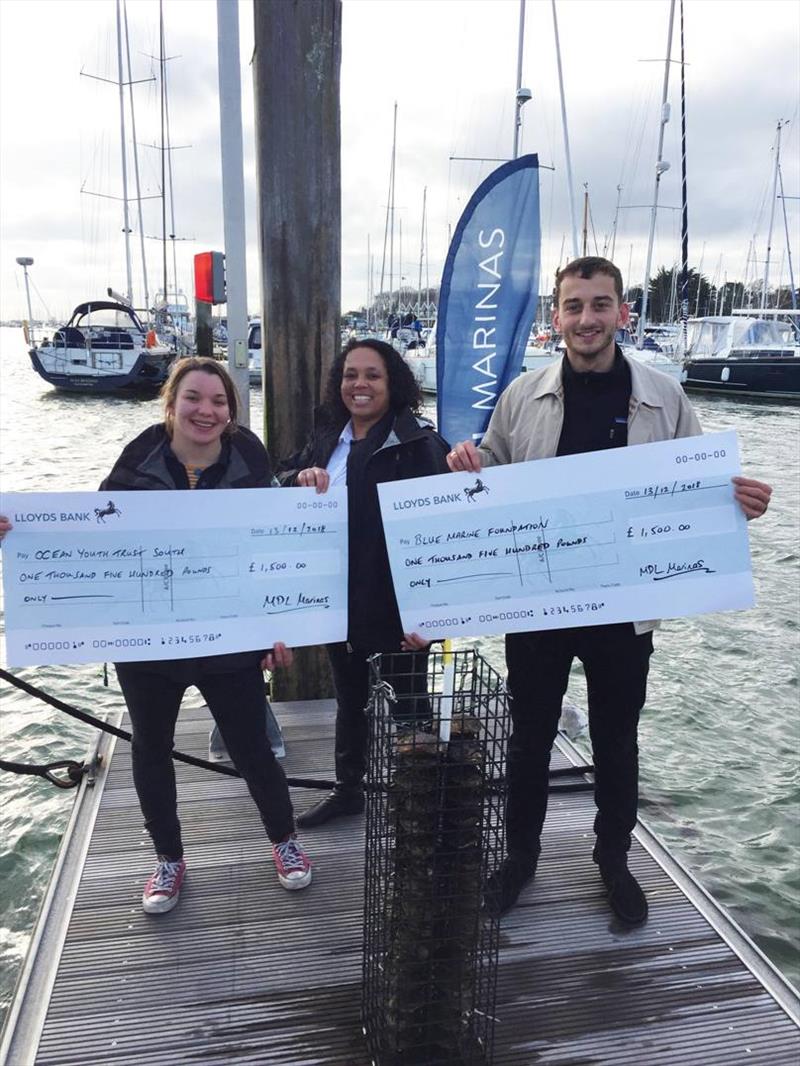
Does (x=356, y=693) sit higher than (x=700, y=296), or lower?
lower

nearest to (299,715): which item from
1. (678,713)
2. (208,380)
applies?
(208,380)

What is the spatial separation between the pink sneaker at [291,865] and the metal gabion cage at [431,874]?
719 millimetres

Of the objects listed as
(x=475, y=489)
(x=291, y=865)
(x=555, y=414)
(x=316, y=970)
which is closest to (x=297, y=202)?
(x=555, y=414)

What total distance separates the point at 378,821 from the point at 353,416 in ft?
4.62

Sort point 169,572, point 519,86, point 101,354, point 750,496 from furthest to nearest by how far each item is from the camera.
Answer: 1. point 101,354
2. point 519,86
3. point 169,572
4. point 750,496

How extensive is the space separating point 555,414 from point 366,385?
67 cm

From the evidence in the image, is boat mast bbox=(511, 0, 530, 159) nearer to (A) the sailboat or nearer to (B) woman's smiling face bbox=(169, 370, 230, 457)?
(B) woman's smiling face bbox=(169, 370, 230, 457)

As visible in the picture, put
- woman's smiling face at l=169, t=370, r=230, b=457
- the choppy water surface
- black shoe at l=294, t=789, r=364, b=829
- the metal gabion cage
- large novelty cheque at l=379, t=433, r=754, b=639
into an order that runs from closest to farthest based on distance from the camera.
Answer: the metal gabion cage, large novelty cheque at l=379, t=433, r=754, b=639, woman's smiling face at l=169, t=370, r=230, b=457, black shoe at l=294, t=789, r=364, b=829, the choppy water surface

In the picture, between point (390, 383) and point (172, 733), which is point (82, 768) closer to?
point (172, 733)

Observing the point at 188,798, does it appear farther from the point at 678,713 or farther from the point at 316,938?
the point at 678,713

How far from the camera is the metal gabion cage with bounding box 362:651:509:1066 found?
195 centimetres

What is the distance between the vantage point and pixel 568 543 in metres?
2.29

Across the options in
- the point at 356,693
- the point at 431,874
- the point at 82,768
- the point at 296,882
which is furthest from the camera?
the point at 82,768
